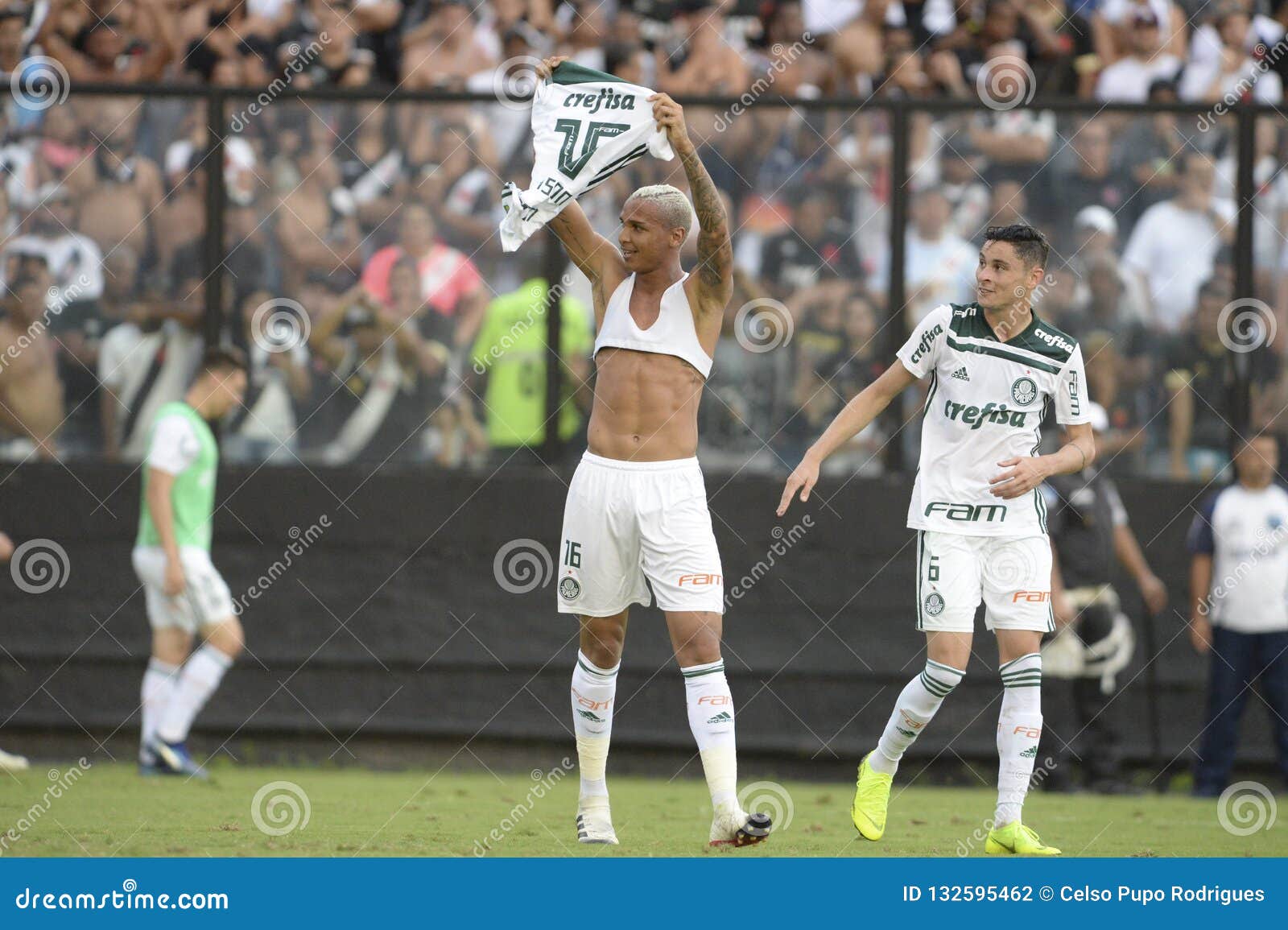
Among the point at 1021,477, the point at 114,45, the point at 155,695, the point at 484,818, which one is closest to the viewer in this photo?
the point at 1021,477

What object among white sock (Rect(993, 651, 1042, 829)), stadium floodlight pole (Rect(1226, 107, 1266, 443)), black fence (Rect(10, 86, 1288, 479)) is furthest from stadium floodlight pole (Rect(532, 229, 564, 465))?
white sock (Rect(993, 651, 1042, 829))

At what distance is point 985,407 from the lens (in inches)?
298

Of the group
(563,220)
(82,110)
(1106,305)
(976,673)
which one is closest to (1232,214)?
(1106,305)

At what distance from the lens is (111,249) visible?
40.5 feet

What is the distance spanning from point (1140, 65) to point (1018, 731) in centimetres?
719

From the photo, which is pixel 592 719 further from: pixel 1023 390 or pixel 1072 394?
pixel 1072 394

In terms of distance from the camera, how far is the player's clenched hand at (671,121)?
7.24 meters

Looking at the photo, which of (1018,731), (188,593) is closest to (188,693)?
(188,593)

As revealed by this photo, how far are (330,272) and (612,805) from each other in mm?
4381

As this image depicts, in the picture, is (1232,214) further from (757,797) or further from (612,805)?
(612,805)

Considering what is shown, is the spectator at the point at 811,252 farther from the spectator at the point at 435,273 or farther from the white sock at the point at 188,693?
the white sock at the point at 188,693

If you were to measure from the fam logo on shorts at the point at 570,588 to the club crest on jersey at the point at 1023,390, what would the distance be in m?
2.02

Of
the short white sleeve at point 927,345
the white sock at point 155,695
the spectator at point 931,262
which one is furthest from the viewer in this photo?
the spectator at point 931,262

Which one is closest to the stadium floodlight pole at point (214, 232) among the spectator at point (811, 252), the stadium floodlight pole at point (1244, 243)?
the spectator at point (811, 252)
